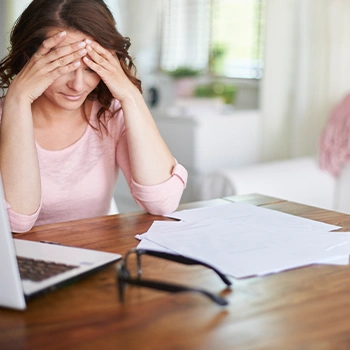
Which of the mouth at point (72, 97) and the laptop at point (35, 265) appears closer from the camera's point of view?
the laptop at point (35, 265)

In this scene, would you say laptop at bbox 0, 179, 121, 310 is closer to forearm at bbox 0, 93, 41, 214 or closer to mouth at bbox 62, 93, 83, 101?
forearm at bbox 0, 93, 41, 214

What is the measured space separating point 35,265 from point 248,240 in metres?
0.38

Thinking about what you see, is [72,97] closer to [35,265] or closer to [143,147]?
[143,147]

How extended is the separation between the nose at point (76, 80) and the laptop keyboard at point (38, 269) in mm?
558

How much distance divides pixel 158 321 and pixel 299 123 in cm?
277

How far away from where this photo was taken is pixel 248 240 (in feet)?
3.77

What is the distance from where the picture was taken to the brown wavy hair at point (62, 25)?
1497 mm

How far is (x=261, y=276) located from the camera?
3.22ft

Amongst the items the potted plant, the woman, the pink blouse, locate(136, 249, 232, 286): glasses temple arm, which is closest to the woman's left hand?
the woman

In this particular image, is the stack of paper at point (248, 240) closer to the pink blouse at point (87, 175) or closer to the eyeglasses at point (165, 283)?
the eyeglasses at point (165, 283)

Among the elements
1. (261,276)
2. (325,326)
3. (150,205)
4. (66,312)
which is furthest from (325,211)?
(66,312)

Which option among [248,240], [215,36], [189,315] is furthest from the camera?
[215,36]

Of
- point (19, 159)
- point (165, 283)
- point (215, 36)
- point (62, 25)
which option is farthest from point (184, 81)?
point (165, 283)

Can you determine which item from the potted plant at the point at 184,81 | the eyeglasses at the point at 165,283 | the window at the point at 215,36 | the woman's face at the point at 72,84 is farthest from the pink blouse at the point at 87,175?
the window at the point at 215,36
